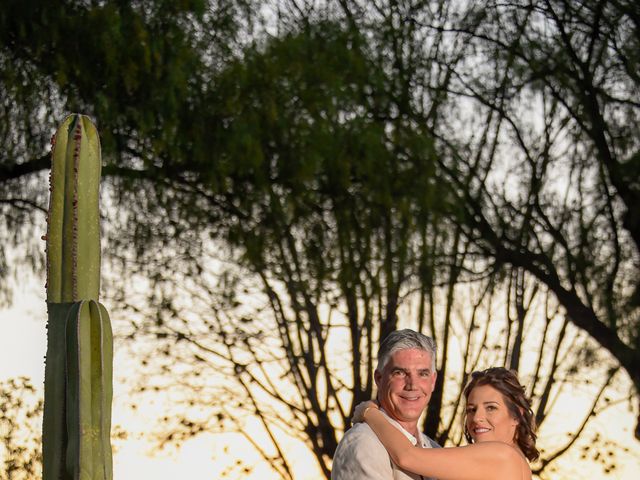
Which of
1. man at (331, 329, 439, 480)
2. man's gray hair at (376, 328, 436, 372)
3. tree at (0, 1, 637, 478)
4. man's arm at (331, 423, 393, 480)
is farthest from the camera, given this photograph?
tree at (0, 1, 637, 478)

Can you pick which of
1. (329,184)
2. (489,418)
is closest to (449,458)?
(489,418)

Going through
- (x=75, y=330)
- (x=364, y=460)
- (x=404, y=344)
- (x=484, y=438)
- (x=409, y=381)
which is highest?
(x=75, y=330)

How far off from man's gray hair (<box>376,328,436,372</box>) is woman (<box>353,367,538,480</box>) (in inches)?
6.4

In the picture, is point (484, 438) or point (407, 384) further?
point (484, 438)

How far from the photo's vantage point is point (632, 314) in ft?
32.7

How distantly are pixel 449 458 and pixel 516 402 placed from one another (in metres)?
0.47

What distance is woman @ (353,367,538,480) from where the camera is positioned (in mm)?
3355

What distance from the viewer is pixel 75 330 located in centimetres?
348

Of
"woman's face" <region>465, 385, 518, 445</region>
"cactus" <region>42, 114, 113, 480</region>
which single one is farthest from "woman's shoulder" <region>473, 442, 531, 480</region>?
"cactus" <region>42, 114, 113, 480</region>

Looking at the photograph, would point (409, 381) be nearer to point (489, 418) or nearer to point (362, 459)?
point (362, 459)

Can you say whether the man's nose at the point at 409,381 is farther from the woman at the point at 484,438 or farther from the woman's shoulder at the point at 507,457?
the woman's shoulder at the point at 507,457

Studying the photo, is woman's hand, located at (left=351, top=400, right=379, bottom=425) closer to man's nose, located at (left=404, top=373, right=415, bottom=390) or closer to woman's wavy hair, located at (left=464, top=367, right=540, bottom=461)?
man's nose, located at (left=404, top=373, right=415, bottom=390)

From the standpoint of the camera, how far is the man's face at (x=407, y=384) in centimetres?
350

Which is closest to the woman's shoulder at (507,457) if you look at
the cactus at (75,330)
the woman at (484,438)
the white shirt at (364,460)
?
the woman at (484,438)
